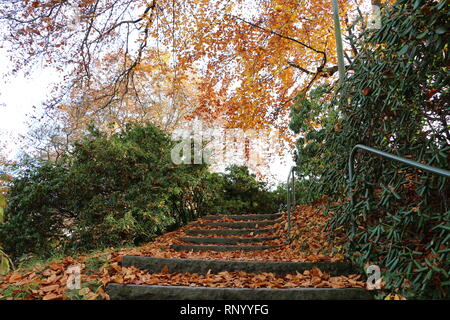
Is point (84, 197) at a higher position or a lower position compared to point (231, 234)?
higher

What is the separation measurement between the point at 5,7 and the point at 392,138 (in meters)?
8.20

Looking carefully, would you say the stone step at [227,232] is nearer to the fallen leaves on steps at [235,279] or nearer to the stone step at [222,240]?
the stone step at [222,240]

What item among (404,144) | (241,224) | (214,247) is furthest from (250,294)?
(241,224)

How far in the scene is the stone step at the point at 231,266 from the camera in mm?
3072

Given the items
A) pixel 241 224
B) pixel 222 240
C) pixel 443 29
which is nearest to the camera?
pixel 443 29

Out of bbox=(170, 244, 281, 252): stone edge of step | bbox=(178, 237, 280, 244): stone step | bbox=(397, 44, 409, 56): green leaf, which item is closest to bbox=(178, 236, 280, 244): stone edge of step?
bbox=(178, 237, 280, 244): stone step

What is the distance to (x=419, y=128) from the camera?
8.77ft

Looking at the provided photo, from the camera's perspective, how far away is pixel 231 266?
321cm

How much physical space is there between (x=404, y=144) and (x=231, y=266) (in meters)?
1.99

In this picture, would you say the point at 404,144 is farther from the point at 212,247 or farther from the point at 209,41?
the point at 209,41

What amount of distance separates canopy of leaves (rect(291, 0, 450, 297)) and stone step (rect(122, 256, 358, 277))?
0.23 metres

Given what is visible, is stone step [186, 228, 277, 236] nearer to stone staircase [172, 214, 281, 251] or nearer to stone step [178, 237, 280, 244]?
stone staircase [172, 214, 281, 251]

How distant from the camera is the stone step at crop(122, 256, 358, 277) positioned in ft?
10.1

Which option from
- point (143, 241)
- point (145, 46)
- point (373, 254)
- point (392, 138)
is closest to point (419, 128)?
point (392, 138)
